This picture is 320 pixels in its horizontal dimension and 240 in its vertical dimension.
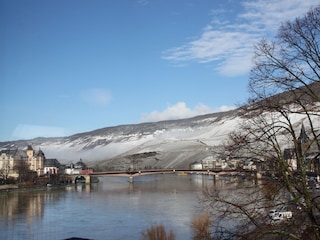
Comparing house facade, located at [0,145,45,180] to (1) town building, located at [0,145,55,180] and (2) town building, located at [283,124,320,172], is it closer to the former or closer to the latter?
(1) town building, located at [0,145,55,180]

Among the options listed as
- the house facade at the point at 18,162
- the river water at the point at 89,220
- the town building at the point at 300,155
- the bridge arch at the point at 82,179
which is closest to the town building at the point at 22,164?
the house facade at the point at 18,162

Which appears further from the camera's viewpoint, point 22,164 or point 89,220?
point 22,164

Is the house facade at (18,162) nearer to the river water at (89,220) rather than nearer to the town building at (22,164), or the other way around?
the town building at (22,164)

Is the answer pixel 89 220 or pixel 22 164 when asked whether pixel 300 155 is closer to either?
pixel 89 220

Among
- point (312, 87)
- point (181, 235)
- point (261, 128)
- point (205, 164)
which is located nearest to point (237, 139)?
point (261, 128)

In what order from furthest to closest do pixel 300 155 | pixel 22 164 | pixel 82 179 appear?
pixel 82 179
pixel 22 164
pixel 300 155

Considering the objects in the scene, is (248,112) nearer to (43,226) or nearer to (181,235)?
(181,235)

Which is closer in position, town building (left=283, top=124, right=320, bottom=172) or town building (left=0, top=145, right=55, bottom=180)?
town building (left=283, top=124, right=320, bottom=172)

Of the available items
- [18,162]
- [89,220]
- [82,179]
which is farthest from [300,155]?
[82,179]

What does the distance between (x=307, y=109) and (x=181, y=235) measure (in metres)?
5.27

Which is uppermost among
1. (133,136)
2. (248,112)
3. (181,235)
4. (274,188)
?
(133,136)

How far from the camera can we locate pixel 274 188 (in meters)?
2.04

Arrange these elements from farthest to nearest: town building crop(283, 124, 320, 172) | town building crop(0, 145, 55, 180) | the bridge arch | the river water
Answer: the bridge arch
town building crop(0, 145, 55, 180)
the river water
town building crop(283, 124, 320, 172)

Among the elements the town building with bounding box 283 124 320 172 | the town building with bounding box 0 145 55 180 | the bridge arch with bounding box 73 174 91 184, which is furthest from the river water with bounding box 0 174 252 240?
the bridge arch with bounding box 73 174 91 184
